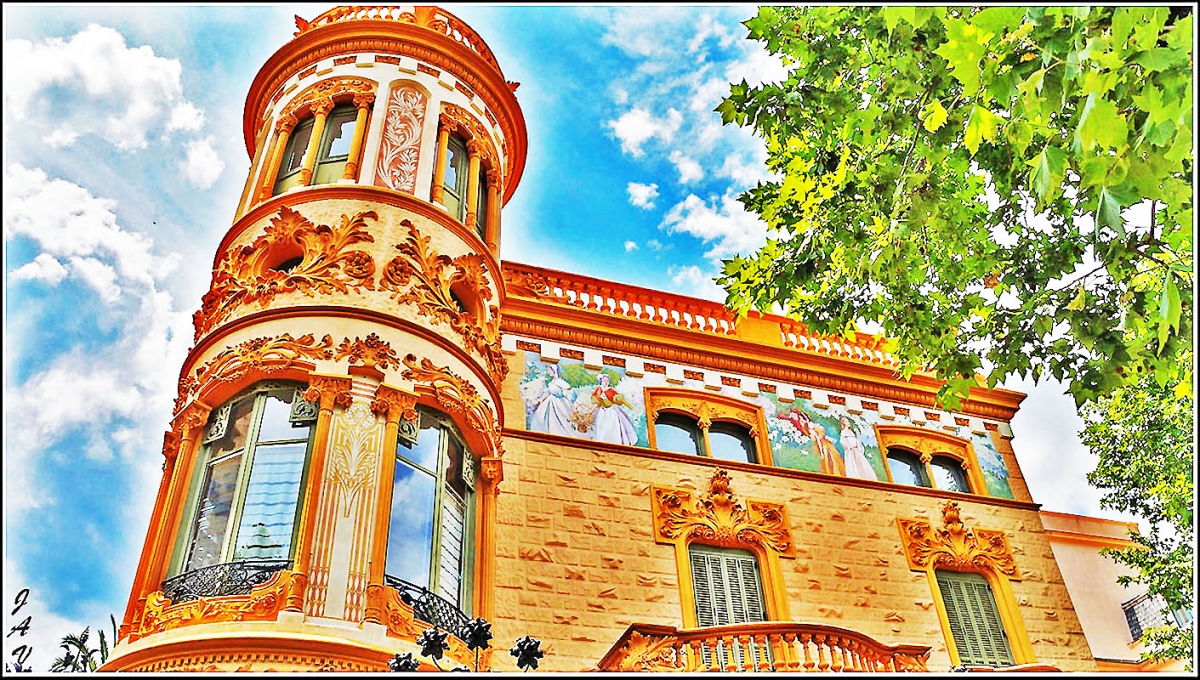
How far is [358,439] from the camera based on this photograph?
1045 centimetres

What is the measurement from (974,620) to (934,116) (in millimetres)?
10772

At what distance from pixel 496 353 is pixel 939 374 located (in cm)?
652

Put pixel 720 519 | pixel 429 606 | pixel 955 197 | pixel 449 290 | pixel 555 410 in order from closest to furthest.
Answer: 1. pixel 955 197
2. pixel 429 606
3. pixel 449 290
4. pixel 720 519
5. pixel 555 410

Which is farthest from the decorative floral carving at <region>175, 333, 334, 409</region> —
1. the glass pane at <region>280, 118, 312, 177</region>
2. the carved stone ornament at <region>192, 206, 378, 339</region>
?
the glass pane at <region>280, 118, 312, 177</region>

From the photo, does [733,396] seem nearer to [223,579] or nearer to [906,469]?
[906,469]

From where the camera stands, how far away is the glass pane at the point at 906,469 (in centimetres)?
1655

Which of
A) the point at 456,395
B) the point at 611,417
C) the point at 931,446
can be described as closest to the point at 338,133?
the point at 456,395

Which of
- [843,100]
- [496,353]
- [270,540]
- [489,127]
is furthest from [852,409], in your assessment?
[270,540]

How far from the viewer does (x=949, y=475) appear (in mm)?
17156

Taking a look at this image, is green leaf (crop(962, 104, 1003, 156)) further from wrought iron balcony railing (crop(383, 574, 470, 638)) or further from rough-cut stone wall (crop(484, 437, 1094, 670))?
rough-cut stone wall (crop(484, 437, 1094, 670))

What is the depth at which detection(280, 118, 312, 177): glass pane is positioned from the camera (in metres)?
14.2

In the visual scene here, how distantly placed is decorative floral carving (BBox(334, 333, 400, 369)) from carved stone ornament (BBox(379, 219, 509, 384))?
0.87 metres

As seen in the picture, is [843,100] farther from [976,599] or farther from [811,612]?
[976,599]

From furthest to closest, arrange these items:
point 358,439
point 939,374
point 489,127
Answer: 1. point 489,127
2. point 358,439
3. point 939,374
